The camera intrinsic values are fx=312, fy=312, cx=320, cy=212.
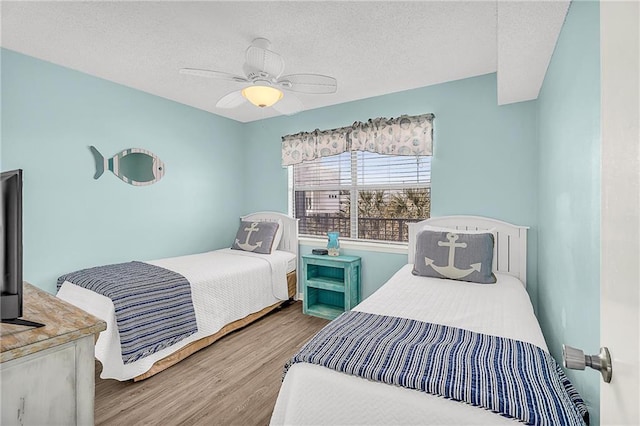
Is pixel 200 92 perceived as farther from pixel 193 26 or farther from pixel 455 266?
pixel 455 266

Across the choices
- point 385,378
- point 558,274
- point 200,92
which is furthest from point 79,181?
point 558,274

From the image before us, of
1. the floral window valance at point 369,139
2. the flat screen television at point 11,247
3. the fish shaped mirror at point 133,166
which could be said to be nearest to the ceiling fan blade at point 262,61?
the flat screen television at point 11,247

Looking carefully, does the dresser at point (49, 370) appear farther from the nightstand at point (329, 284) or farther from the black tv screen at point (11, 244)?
the nightstand at point (329, 284)

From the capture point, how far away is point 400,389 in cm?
107

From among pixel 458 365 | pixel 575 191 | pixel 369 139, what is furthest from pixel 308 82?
pixel 458 365

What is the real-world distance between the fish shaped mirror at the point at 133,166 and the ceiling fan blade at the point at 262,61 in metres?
1.82

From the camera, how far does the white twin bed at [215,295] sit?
2.12 meters

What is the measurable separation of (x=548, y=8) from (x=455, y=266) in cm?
167

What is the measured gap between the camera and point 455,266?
2.41 m

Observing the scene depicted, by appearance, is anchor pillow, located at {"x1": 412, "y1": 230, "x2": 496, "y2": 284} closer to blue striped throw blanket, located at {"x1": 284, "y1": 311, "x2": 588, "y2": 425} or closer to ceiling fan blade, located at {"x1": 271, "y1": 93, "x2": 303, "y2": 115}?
blue striped throw blanket, located at {"x1": 284, "y1": 311, "x2": 588, "y2": 425}

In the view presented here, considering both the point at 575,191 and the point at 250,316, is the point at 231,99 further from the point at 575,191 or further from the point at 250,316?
the point at 575,191

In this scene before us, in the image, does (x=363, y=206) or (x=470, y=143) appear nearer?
(x=470, y=143)

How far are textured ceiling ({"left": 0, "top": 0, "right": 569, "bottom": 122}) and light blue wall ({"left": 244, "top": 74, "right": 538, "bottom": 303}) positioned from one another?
0.58ft

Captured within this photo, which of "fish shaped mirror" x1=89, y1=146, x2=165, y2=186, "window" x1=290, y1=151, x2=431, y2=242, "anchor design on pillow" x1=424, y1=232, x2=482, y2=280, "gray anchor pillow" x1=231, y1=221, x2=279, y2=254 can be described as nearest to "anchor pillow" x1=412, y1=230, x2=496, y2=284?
"anchor design on pillow" x1=424, y1=232, x2=482, y2=280
